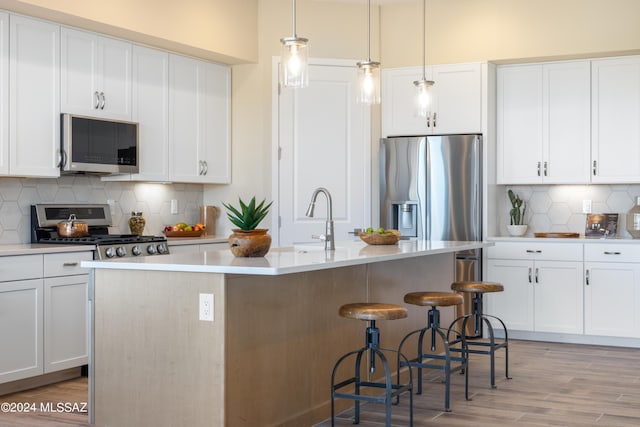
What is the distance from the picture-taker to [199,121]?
6.73 m

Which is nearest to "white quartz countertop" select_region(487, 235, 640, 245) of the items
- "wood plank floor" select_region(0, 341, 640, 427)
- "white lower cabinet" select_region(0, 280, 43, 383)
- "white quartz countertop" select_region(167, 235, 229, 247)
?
"wood plank floor" select_region(0, 341, 640, 427)

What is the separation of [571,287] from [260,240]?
353 centimetres

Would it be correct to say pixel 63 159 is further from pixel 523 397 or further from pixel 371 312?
pixel 523 397

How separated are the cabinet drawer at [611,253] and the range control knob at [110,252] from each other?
12.2ft

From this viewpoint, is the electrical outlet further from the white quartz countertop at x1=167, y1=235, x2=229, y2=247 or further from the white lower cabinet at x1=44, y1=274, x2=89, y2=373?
the white quartz countertop at x1=167, y1=235, x2=229, y2=247

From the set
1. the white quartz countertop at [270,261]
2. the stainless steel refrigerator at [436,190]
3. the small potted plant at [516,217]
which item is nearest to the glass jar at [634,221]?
the small potted plant at [516,217]

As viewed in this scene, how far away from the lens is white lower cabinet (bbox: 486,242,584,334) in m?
6.54

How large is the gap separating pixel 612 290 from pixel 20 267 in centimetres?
447

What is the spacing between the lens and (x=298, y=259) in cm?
384

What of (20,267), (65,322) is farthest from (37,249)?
(65,322)

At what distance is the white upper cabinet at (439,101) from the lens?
6.85 m

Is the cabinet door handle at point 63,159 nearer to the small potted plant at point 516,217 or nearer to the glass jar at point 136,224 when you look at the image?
the glass jar at point 136,224

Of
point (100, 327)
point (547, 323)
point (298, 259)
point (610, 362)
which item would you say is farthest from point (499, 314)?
point (100, 327)

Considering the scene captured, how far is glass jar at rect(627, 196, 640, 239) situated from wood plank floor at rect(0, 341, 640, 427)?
3.52 ft
